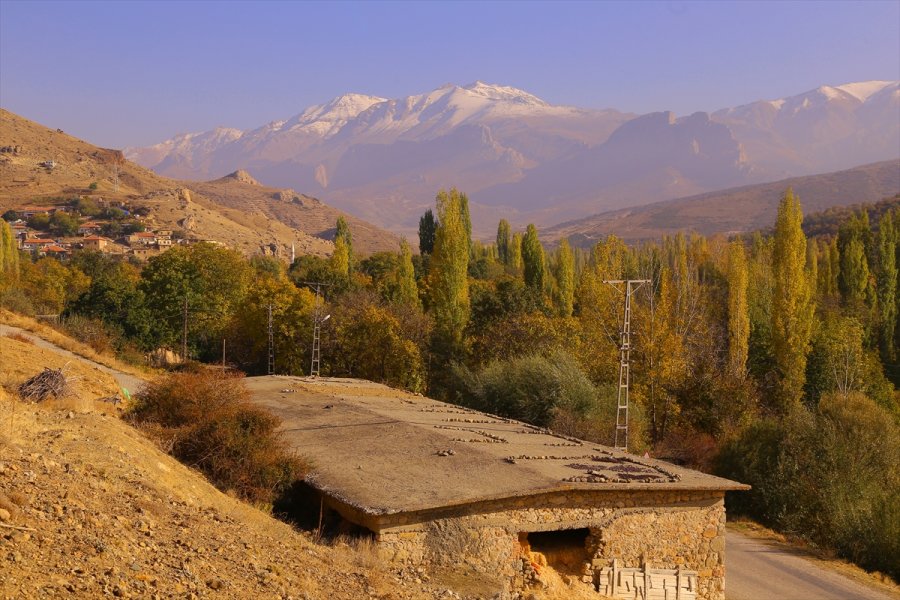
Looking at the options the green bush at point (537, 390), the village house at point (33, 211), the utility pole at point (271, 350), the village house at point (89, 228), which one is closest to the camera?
the green bush at point (537, 390)

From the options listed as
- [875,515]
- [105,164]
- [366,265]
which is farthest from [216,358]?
[105,164]

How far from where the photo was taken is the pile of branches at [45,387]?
17.5m

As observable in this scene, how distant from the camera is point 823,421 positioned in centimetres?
3016

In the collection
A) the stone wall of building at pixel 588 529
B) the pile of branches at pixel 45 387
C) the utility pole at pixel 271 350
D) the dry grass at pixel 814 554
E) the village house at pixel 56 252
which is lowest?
the dry grass at pixel 814 554

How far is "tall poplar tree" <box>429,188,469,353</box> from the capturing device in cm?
4656

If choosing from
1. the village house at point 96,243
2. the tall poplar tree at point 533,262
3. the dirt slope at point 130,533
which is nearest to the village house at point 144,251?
the village house at point 96,243

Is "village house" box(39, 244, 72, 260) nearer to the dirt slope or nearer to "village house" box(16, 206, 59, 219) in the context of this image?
"village house" box(16, 206, 59, 219)

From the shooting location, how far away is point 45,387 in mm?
17750

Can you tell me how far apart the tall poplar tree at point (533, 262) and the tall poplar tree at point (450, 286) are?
10.6 meters

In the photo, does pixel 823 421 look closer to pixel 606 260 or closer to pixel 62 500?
pixel 606 260

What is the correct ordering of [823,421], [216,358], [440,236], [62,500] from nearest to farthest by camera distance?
[62,500]
[823,421]
[440,236]
[216,358]

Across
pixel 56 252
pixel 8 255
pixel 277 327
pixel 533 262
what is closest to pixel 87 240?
pixel 56 252

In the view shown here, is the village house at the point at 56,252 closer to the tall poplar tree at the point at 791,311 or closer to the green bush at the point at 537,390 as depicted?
the green bush at the point at 537,390

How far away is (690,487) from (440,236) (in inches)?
1323
